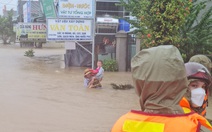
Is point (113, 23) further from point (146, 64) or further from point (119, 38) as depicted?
point (146, 64)

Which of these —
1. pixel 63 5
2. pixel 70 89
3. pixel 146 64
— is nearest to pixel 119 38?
pixel 63 5

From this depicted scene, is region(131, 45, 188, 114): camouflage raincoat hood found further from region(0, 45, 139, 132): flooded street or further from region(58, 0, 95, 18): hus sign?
region(58, 0, 95, 18): hus sign

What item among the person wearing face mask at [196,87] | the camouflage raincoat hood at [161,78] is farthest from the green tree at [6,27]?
the camouflage raincoat hood at [161,78]

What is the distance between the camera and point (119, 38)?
16.8 metres

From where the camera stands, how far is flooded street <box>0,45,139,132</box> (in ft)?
22.1

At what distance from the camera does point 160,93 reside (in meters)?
1.69

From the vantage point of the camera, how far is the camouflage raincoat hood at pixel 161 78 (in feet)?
5.44

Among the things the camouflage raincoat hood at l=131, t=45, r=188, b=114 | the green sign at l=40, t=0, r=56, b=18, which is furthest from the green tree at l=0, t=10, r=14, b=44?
the camouflage raincoat hood at l=131, t=45, r=188, b=114

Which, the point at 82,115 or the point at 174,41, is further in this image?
the point at 174,41

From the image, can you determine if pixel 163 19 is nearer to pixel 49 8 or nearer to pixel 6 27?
pixel 49 8

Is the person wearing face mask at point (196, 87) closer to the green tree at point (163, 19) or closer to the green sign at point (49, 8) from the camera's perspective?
the green tree at point (163, 19)

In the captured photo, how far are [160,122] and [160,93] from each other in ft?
0.46

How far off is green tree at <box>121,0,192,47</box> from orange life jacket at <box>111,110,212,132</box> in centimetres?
721

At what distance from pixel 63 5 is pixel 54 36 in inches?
63.0
